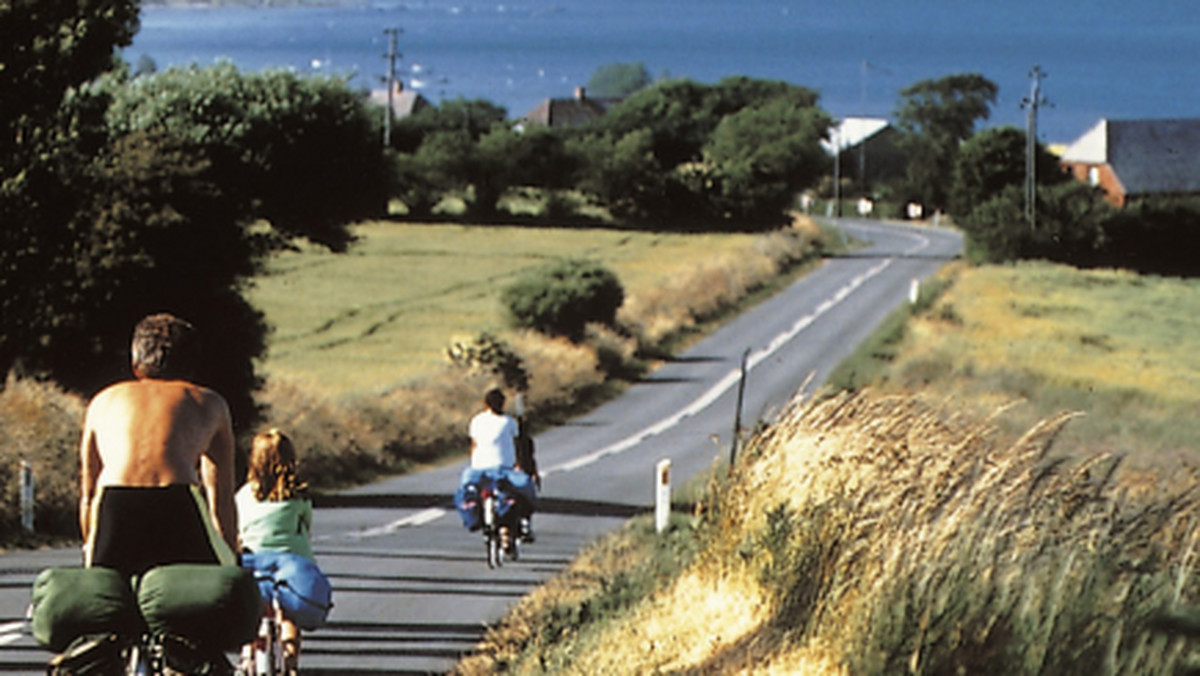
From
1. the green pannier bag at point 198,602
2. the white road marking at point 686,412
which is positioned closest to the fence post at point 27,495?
the white road marking at point 686,412

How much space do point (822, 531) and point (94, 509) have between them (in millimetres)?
4456

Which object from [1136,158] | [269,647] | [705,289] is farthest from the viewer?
[1136,158]

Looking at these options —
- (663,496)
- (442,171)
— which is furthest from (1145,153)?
(663,496)

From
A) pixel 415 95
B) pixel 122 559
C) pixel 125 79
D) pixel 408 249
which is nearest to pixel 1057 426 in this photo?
pixel 122 559

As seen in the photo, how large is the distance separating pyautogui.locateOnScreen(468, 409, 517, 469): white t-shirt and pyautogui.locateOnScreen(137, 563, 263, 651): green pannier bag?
827 centimetres

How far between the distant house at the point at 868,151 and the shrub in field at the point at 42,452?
105m

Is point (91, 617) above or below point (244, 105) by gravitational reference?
below

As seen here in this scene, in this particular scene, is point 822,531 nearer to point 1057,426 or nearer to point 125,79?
point 1057,426

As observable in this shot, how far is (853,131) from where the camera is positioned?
423 ft

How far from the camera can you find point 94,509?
6.35 metres

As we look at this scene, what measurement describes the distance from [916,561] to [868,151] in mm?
123967

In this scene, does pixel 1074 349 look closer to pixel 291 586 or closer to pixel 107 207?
pixel 107 207

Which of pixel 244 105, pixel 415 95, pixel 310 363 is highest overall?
pixel 415 95

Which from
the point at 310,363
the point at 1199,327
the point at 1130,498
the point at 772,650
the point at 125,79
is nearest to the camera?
the point at 772,650
